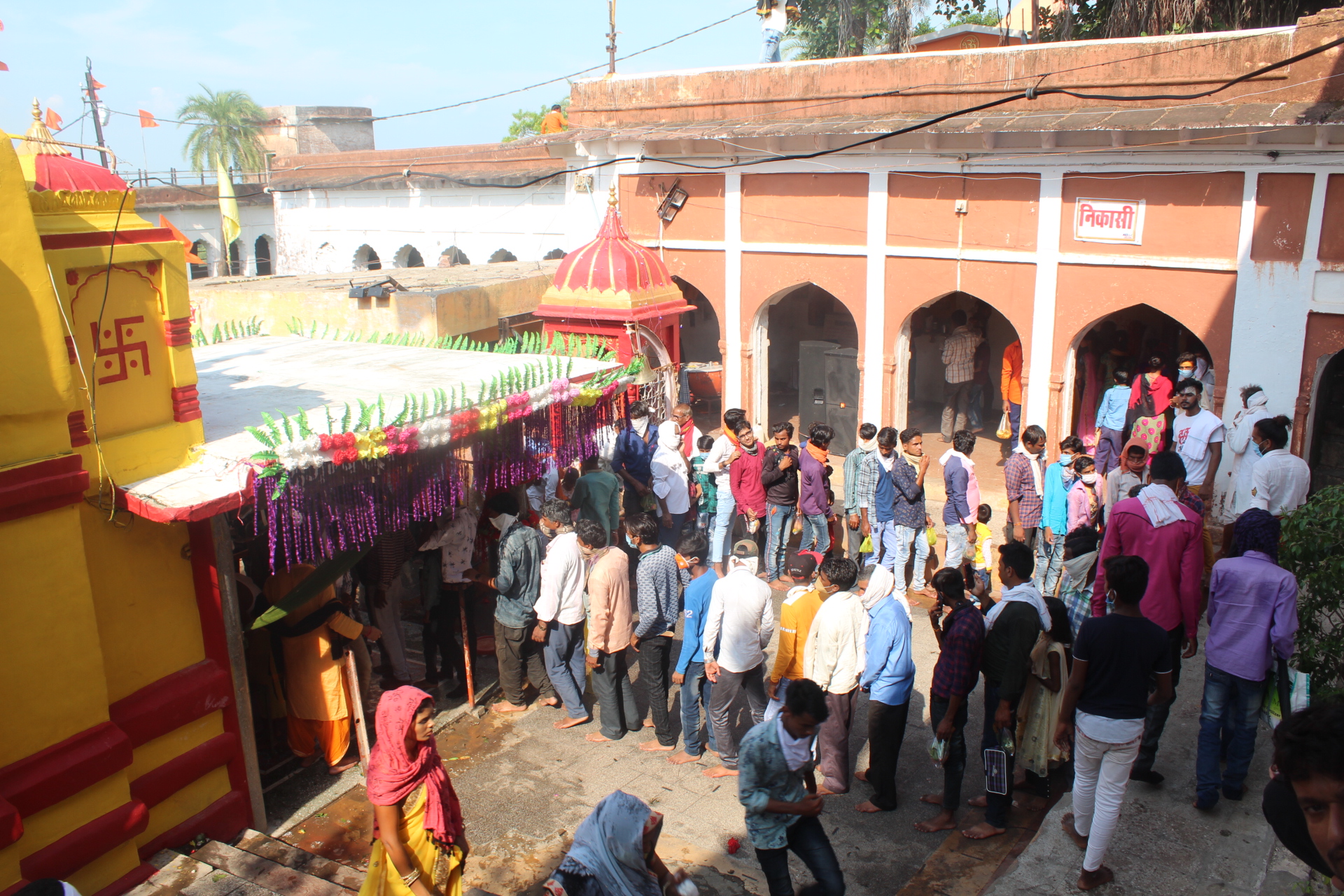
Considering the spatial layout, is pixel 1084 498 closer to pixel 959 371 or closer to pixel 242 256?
pixel 959 371

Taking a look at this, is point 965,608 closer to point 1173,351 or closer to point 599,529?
→ point 599,529

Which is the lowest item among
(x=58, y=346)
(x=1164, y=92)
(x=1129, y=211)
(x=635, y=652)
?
(x=635, y=652)

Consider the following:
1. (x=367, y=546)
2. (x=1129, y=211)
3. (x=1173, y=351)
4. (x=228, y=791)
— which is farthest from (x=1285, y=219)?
(x=228, y=791)

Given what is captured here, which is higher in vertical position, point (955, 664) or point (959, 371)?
point (959, 371)

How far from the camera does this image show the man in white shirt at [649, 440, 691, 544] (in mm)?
8555

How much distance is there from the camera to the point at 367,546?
5.79 metres

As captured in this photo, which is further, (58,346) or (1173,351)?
(1173,351)

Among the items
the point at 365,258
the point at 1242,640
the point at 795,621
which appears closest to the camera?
the point at 1242,640

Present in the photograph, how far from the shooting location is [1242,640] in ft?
15.6

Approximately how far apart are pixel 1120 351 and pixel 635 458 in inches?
283

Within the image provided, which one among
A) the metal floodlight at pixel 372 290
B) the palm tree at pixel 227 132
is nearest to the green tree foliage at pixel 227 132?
the palm tree at pixel 227 132

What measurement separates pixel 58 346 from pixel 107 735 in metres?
1.78

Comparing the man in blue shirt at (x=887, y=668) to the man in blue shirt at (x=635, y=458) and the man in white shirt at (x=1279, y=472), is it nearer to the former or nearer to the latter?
the man in blue shirt at (x=635, y=458)

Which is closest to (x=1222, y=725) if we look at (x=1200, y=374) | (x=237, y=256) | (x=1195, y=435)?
(x=1195, y=435)
